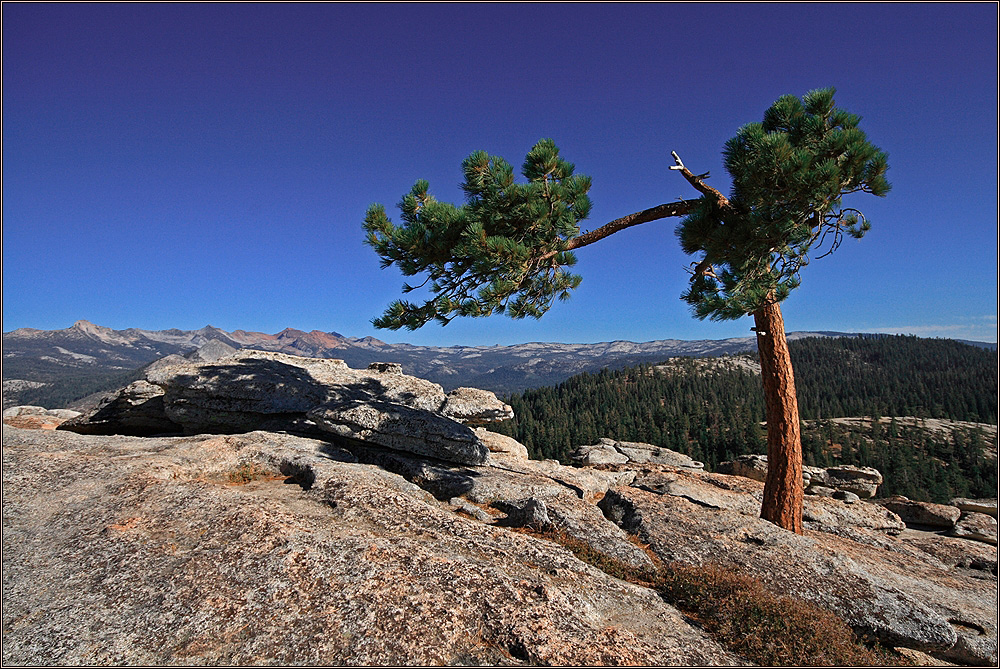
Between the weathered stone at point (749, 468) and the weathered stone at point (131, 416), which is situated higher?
the weathered stone at point (131, 416)

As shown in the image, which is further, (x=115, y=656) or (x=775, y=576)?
(x=775, y=576)

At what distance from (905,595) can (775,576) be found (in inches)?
89.6

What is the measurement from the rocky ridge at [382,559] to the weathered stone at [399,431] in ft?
0.27

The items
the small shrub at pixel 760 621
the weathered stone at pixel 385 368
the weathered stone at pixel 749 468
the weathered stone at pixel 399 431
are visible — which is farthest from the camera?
A: the weathered stone at pixel 749 468

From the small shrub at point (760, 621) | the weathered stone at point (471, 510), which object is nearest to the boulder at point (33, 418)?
the weathered stone at point (471, 510)

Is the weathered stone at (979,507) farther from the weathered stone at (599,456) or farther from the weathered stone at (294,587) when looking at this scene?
the weathered stone at (294,587)

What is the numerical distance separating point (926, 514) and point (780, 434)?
14.2 m

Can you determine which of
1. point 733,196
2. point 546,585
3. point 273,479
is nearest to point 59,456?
point 273,479

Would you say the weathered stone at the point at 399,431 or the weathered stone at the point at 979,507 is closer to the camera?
the weathered stone at the point at 399,431

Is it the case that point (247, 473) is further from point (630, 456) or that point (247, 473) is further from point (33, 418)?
point (630, 456)

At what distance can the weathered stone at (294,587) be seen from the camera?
695cm

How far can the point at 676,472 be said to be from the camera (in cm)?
2433

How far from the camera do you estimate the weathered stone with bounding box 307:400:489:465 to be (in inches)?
701

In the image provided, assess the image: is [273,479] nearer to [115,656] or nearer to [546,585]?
[115,656]
